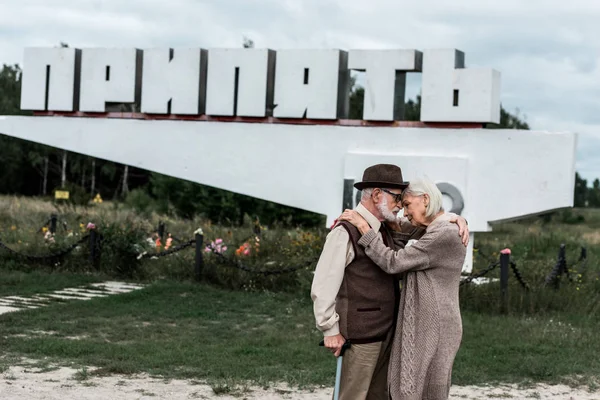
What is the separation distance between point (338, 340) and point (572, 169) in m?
9.02

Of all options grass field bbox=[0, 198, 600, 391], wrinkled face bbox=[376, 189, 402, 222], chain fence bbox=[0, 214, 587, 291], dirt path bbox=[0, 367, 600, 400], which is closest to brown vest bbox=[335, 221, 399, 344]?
wrinkled face bbox=[376, 189, 402, 222]

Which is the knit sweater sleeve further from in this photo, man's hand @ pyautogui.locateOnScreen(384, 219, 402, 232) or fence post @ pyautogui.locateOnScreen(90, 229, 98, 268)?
fence post @ pyautogui.locateOnScreen(90, 229, 98, 268)

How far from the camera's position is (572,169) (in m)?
13.1

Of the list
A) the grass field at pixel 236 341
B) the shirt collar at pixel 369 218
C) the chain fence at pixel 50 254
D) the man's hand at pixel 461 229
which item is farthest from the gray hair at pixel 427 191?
the chain fence at pixel 50 254

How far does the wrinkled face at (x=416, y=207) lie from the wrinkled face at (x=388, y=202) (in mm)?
55

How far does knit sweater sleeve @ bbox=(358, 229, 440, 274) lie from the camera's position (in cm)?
480

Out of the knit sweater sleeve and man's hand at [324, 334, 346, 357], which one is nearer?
the knit sweater sleeve

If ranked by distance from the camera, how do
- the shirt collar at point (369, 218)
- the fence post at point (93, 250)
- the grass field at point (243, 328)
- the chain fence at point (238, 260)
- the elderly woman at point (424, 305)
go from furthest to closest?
the fence post at point (93, 250)
the chain fence at point (238, 260)
the grass field at point (243, 328)
the shirt collar at point (369, 218)
the elderly woman at point (424, 305)

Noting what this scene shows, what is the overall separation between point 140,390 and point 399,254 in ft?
11.0

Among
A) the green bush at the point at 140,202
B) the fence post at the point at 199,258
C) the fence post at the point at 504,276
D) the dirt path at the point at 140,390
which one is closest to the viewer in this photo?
the dirt path at the point at 140,390

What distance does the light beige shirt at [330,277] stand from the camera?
4.82 metres

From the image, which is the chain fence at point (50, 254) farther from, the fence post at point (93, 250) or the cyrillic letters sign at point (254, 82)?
the cyrillic letters sign at point (254, 82)

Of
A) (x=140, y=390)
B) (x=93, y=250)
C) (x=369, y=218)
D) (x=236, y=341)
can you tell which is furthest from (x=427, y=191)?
(x=93, y=250)

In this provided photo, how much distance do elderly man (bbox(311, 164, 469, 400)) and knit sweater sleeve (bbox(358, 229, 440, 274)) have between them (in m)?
0.10
